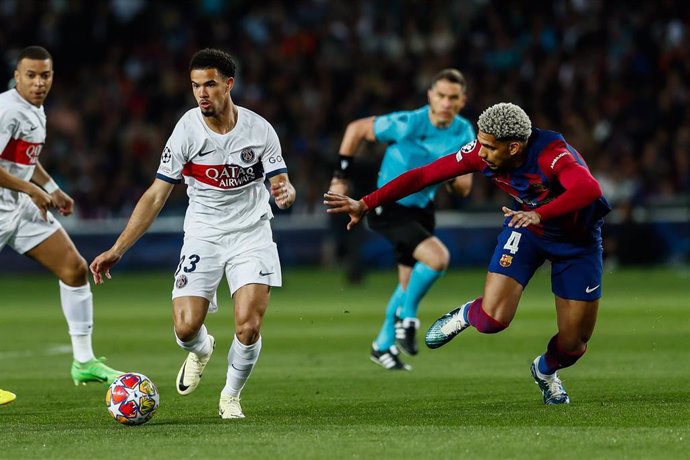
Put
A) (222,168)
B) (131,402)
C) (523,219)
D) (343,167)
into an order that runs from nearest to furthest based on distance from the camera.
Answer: (523,219) < (131,402) < (222,168) < (343,167)

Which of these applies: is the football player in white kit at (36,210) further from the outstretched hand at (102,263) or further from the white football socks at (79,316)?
the outstretched hand at (102,263)

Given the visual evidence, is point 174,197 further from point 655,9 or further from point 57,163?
point 655,9

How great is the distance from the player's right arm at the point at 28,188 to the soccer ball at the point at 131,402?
2.08m

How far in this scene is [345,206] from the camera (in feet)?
27.7

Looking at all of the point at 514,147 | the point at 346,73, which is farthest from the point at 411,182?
the point at 346,73

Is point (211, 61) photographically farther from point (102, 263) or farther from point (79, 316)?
point (79, 316)

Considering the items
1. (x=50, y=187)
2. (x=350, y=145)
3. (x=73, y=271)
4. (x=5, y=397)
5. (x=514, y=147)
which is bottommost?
(x=5, y=397)

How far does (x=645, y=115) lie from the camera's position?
25078mm

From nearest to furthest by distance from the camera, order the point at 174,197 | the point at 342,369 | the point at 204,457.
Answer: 1. the point at 204,457
2. the point at 342,369
3. the point at 174,197

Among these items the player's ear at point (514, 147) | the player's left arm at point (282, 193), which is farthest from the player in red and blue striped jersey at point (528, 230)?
the player's left arm at point (282, 193)

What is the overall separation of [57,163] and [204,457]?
20164mm

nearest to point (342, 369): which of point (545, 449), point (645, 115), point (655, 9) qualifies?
point (545, 449)

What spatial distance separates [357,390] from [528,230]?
6.56 ft

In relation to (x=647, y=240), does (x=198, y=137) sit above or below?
above
